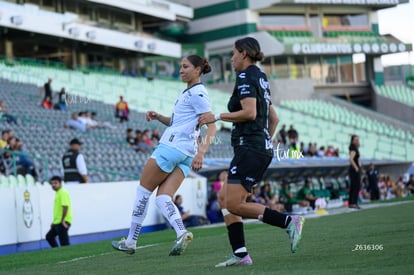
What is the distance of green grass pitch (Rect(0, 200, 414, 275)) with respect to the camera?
27.0 ft

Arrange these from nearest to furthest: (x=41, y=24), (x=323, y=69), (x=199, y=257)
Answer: (x=199, y=257)
(x=41, y=24)
(x=323, y=69)

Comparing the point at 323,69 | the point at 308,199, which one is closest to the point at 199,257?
the point at 308,199

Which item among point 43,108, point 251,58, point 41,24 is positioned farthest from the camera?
point 41,24

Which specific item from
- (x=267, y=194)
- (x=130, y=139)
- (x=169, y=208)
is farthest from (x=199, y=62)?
(x=130, y=139)

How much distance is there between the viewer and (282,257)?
9.49m

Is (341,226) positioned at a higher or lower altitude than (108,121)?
lower

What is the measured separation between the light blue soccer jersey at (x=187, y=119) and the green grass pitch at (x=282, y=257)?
1.25 meters

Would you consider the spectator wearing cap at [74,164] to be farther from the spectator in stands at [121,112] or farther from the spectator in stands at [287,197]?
the spectator in stands at [121,112]

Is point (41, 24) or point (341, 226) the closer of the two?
point (341, 226)

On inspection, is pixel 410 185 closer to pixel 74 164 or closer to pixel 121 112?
pixel 121 112

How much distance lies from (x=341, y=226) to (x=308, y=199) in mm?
15120

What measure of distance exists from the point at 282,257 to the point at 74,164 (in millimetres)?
9924

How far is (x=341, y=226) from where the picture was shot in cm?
1454

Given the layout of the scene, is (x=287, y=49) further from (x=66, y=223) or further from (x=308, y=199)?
(x=66, y=223)
